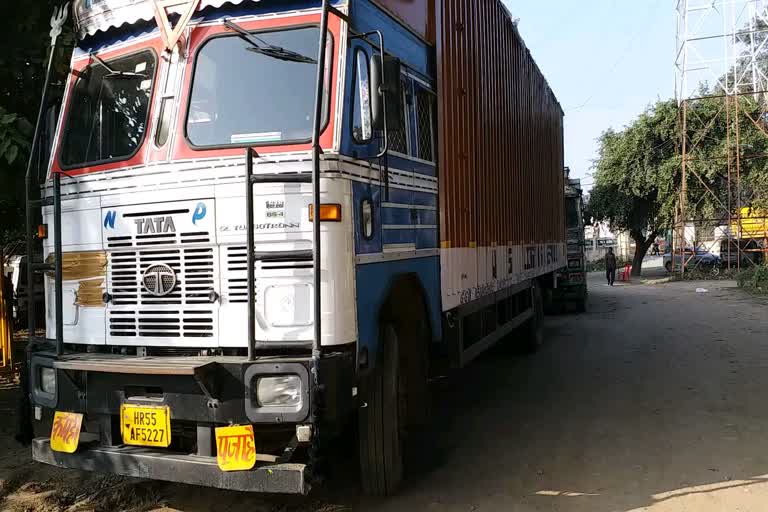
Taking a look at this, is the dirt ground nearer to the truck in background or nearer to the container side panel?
the container side panel

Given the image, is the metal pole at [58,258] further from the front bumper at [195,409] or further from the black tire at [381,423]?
the black tire at [381,423]

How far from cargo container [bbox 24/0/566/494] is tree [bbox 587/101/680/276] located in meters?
26.7

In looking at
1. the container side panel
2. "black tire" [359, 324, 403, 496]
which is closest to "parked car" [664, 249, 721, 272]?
the container side panel

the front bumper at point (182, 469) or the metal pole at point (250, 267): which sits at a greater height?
the metal pole at point (250, 267)

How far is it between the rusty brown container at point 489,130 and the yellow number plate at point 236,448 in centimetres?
249

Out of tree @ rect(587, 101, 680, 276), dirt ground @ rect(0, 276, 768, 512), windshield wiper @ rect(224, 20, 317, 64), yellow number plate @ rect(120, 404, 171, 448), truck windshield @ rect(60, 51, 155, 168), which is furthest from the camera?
tree @ rect(587, 101, 680, 276)

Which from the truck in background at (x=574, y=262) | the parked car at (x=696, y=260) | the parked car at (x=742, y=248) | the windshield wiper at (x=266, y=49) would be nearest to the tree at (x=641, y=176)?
the parked car at (x=696, y=260)

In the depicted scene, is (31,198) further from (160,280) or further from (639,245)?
(639,245)

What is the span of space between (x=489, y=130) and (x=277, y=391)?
178 inches

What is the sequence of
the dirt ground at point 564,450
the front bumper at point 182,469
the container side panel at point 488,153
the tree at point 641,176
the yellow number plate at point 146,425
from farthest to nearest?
the tree at point 641,176 → the container side panel at point 488,153 → the dirt ground at point 564,450 → the yellow number plate at point 146,425 → the front bumper at point 182,469

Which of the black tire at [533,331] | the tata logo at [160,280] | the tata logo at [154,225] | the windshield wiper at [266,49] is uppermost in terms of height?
the windshield wiper at [266,49]

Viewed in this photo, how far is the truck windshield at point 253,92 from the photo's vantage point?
390cm

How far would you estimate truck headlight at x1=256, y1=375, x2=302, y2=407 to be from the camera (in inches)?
137

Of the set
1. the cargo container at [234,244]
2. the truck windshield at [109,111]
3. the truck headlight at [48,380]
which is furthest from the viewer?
the truck windshield at [109,111]
